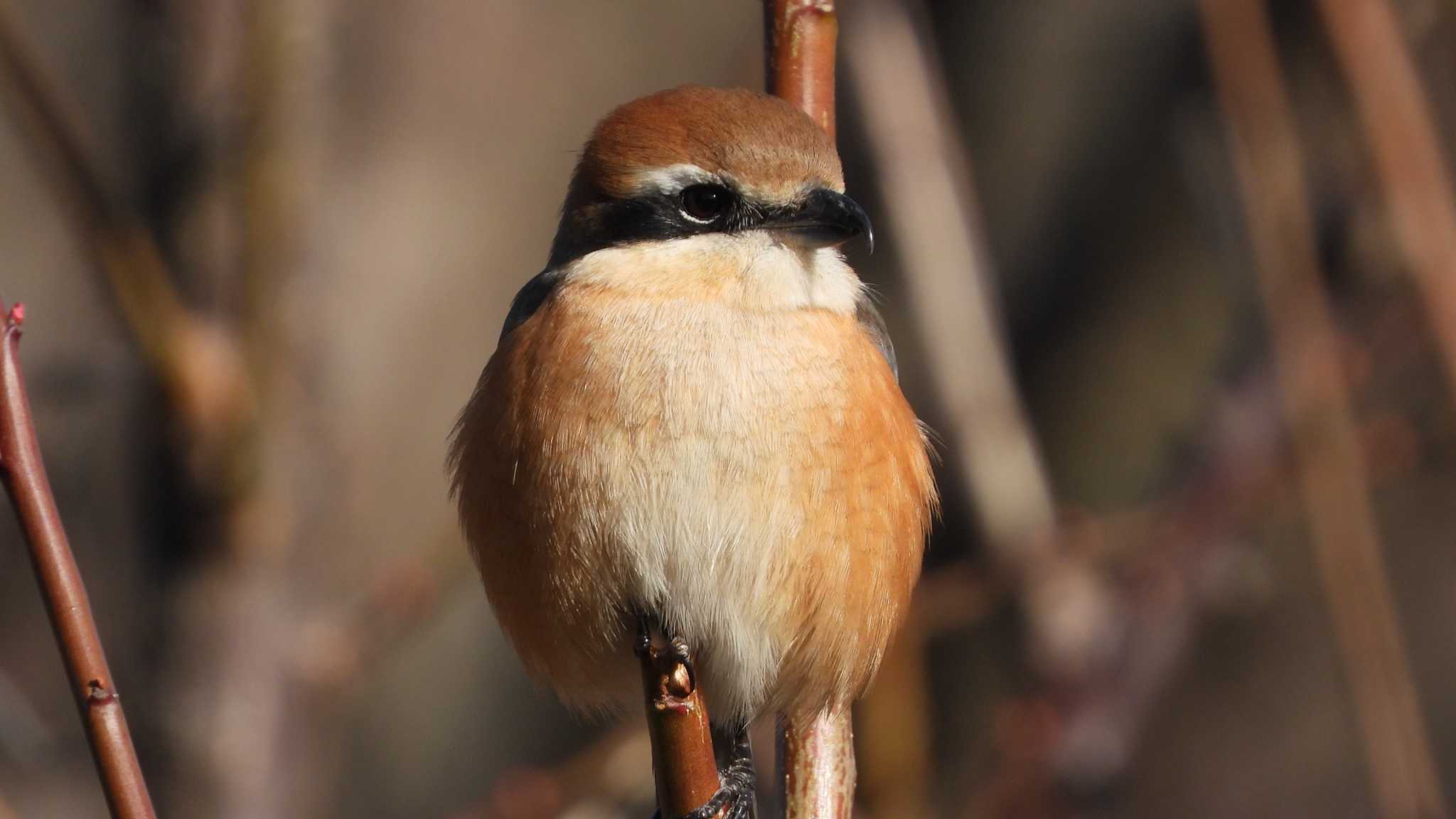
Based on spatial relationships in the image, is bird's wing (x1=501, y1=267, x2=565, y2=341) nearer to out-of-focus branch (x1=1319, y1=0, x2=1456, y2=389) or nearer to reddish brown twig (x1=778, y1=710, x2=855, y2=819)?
reddish brown twig (x1=778, y1=710, x2=855, y2=819)

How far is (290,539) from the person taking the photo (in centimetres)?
436

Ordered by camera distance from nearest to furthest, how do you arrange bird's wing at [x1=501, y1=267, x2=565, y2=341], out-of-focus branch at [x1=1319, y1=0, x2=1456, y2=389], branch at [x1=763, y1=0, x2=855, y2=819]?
branch at [x1=763, y1=0, x2=855, y2=819] → bird's wing at [x1=501, y1=267, x2=565, y2=341] → out-of-focus branch at [x1=1319, y1=0, x2=1456, y2=389]

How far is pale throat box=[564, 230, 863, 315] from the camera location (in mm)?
2768

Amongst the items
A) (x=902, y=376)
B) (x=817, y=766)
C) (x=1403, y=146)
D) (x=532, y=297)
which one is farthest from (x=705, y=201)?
(x=902, y=376)

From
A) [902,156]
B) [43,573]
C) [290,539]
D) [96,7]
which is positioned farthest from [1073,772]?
[96,7]

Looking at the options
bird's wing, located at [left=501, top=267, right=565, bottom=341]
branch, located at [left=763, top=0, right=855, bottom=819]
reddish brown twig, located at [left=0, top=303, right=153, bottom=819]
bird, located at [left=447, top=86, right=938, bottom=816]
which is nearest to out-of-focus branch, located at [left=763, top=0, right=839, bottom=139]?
branch, located at [left=763, top=0, right=855, bottom=819]

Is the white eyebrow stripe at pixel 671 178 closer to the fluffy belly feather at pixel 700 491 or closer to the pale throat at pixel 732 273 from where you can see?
the pale throat at pixel 732 273

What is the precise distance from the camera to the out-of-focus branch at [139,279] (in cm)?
345

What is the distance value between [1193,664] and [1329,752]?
679 millimetres

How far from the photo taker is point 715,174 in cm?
275

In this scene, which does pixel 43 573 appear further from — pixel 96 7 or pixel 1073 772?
pixel 96 7

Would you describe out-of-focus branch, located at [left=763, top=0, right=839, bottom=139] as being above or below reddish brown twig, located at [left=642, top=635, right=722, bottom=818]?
above

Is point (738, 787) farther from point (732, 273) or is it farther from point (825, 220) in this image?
point (825, 220)

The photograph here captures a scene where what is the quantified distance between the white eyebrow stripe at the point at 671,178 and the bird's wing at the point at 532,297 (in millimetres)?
238
